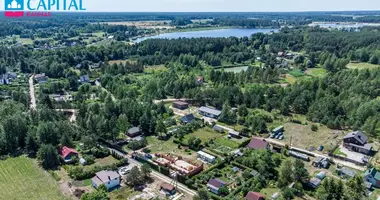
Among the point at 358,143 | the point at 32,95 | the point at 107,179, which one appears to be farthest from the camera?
the point at 32,95

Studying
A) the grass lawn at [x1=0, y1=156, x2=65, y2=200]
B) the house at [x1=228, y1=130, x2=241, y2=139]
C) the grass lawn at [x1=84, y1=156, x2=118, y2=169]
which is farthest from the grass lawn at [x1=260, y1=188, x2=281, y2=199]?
the grass lawn at [x1=0, y1=156, x2=65, y2=200]

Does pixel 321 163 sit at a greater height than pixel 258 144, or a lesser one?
lesser

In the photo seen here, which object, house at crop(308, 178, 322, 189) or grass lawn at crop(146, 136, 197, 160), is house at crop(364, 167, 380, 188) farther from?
grass lawn at crop(146, 136, 197, 160)

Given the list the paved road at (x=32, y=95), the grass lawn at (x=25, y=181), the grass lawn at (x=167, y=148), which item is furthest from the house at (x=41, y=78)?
the grass lawn at (x=167, y=148)

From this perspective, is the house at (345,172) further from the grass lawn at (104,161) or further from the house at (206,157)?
the grass lawn at (104,161)

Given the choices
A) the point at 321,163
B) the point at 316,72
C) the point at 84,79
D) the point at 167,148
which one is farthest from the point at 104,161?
the point at 316,72

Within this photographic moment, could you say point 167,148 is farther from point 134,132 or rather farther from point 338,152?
point 338,152
